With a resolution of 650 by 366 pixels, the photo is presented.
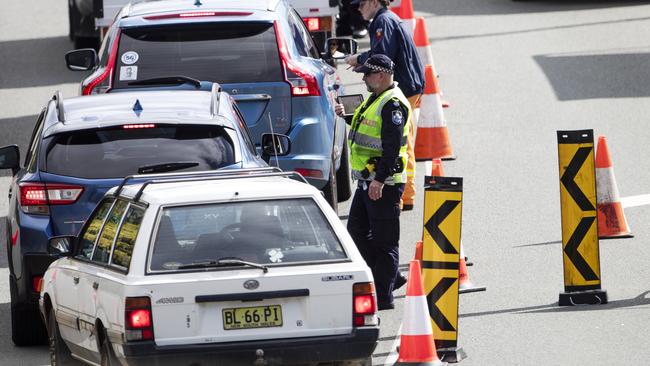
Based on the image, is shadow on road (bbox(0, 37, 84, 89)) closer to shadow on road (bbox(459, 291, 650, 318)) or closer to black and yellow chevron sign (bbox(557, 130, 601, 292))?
shadow on road (bbox(459, 291, 650, 318))

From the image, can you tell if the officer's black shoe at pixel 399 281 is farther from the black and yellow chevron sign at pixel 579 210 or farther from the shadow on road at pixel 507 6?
the shadow on road at pixel 507 6

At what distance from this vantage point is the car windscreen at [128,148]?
1041 centimetres

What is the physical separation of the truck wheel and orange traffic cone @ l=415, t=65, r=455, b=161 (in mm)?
6566

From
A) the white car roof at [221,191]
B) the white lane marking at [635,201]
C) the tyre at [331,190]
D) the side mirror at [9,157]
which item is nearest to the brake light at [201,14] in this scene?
the tyre at [331,190]

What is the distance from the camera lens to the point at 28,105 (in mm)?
20969

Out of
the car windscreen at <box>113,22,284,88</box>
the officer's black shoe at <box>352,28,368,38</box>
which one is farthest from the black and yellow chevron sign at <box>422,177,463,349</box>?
the officer's black shoe at <box>352,28,368,38</box>

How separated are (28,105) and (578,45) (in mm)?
8114

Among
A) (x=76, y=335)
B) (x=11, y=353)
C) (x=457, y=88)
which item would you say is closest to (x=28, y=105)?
(x=457, y=88)

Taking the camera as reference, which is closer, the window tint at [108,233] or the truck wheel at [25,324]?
the window tint at [108,233]

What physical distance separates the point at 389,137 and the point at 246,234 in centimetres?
294

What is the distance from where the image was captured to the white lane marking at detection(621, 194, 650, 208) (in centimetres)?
1492

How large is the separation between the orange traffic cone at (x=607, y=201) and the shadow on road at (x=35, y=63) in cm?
1070

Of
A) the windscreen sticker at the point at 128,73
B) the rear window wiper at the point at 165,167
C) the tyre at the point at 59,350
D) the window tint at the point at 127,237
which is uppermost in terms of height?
the windscreen sticker at the point at 128,73

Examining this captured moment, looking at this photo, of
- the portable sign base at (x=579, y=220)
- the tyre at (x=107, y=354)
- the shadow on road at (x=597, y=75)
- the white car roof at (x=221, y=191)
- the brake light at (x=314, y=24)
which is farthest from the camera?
the brake light at (x=314, y=24)
